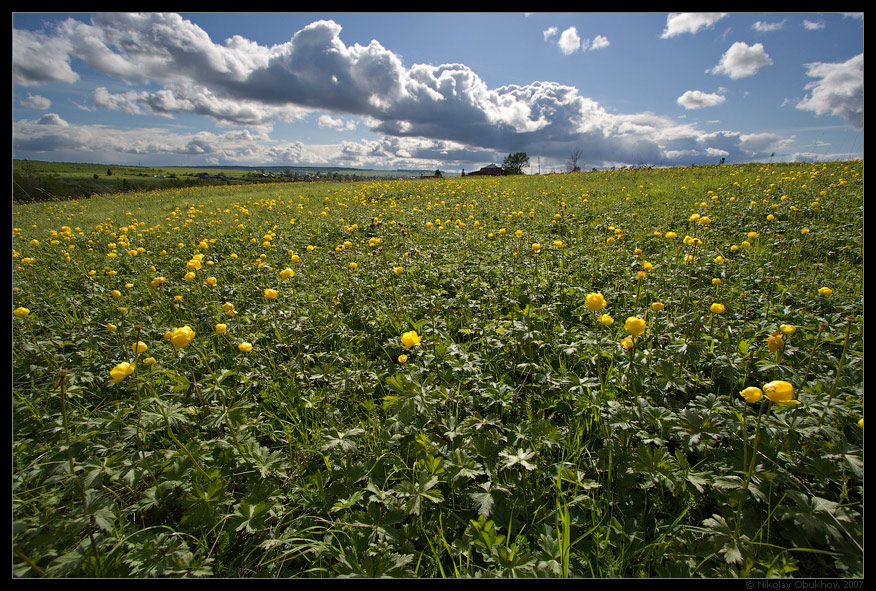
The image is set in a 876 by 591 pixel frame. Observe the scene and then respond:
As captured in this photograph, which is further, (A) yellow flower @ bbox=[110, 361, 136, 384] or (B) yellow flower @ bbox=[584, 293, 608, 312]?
(B) yellow flower @ bbox=[584, 293, 608, 312]

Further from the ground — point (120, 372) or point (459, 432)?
point (120, 372)

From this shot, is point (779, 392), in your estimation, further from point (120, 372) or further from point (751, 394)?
point (120, 372)

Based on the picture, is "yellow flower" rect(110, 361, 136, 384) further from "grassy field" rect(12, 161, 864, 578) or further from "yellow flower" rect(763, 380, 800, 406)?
"yellow flower" rect(763, 380, 800, 406)

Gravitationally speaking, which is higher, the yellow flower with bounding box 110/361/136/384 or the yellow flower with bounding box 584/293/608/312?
the yellow flower with bounding box 584/293/608/312

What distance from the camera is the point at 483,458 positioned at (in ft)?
5.22

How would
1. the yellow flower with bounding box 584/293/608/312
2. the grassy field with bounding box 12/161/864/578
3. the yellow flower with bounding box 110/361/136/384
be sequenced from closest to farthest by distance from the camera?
the grassy field with bounding box 12/161/864/578
the yellow flower with bounding box 110/361/136/384
the yellow flower with bounding box 584/293/608/312

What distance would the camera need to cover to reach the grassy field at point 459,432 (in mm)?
1272

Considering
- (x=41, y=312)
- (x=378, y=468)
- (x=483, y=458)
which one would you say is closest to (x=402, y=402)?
(x=378, y=468)

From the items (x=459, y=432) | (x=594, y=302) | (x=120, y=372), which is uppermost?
(x=594, y=302)

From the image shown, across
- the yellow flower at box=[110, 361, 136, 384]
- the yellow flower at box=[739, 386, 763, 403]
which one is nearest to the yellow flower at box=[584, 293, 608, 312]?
the yellow flower at box=[739, 386, 763, 403]

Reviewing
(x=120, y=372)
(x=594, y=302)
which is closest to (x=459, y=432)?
(x=594, y=302)

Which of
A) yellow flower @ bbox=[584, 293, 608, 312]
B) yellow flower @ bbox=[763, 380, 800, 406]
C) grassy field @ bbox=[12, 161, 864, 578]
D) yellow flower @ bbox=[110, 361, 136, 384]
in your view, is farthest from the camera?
yellow flower @ bbox=[584, 293, 608, 312]

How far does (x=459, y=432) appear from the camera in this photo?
1650mm

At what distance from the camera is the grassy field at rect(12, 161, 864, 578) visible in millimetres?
1272
